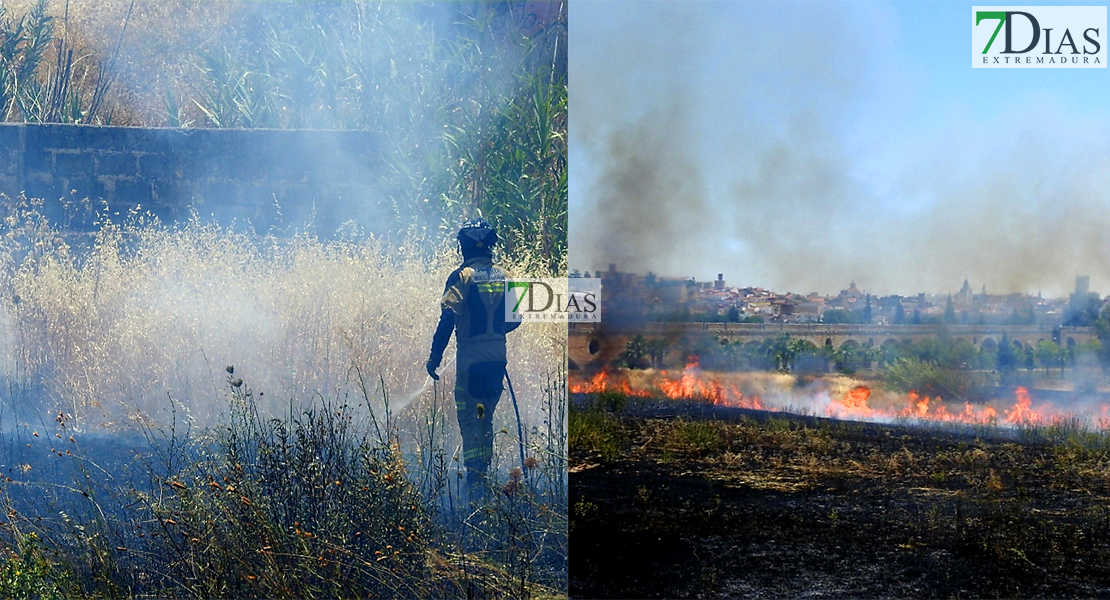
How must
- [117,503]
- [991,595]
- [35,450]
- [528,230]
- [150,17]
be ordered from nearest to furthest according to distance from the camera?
[991,595] → [117,503] → [35,450] → [528,230] → [150,17]

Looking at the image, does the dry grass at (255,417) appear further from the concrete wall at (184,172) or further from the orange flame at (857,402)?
the orange flame at (857,402)

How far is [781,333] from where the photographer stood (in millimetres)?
9289

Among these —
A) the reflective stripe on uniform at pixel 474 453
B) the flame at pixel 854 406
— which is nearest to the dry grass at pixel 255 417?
the reflective stripe on uniform at pixel 474 453

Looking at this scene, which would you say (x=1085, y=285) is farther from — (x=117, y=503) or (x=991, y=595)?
(x=117, y=503)

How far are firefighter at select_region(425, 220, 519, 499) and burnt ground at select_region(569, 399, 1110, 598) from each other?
65 centimetres

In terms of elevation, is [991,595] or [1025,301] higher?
[1025,301]

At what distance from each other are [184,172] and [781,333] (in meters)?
5.53

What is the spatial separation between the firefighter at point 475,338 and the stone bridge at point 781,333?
4.22 metres

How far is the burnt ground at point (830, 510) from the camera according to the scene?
164 inches

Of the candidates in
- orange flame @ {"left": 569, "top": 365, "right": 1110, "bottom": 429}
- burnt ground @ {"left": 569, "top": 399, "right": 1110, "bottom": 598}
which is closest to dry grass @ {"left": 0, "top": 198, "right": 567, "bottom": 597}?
burnt ground @ {"left": 569, "top": 399, "right": 1110, "bottom": 598}

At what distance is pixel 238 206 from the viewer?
7.14 metres

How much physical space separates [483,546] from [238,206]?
13.1 ft

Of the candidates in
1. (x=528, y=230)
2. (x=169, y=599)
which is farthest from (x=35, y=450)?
(x=528, y=230)

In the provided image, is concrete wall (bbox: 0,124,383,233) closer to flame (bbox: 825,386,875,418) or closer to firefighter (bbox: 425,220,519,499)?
firefighter (bbox: 425,220,519,499)
